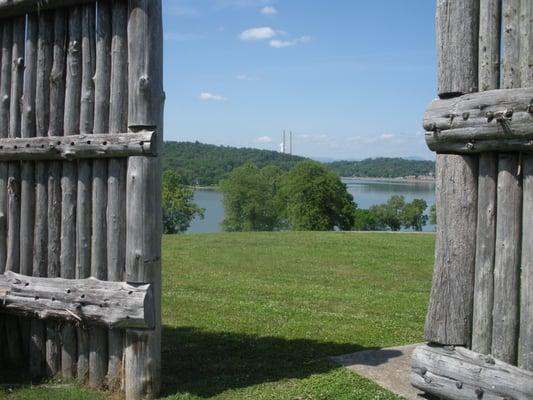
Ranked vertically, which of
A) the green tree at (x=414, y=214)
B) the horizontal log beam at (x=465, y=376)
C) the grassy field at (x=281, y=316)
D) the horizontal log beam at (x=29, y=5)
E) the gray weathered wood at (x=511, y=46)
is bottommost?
the green tree at (x=414, y=214)

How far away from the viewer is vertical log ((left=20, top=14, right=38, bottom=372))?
721 centimetres

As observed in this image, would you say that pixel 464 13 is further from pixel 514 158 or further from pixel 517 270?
pixel 517 270

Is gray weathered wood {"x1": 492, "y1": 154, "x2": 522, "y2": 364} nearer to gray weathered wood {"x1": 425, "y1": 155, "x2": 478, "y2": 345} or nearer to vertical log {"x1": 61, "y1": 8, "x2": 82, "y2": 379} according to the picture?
gray weathered wood {"x1": 425, "y1": 155, "x2": 478, "y2": 345}

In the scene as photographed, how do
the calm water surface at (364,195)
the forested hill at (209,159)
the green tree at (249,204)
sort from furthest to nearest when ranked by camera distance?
1. the forested hill at (209,159)
2. the calm water surface at (364,195)
3. the green tree at (249,204)

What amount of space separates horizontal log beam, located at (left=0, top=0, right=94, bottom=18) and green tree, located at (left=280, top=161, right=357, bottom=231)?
51576 mm

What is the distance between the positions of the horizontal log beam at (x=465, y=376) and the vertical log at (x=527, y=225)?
0.48 feet

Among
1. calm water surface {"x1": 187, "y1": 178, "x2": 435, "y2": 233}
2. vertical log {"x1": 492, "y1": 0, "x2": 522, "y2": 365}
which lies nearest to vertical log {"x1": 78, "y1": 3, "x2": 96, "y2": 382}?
vertical log {"x1": 492, "y1": 0, "x2": 522, "y2": 365}

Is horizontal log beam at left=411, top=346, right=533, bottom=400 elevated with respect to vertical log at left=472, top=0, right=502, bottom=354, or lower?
lower

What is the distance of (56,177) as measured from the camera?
7.08m

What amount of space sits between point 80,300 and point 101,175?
1.37 metres

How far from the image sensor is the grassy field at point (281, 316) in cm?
682

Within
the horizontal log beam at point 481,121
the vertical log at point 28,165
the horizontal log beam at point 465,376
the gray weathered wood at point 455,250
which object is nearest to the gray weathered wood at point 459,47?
the horizontal log beam at point 481,121

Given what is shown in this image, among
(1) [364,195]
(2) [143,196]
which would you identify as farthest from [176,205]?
(1) [364,195]

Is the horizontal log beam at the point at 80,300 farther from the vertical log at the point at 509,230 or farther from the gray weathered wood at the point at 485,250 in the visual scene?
the vertical log at the point at 509,230
